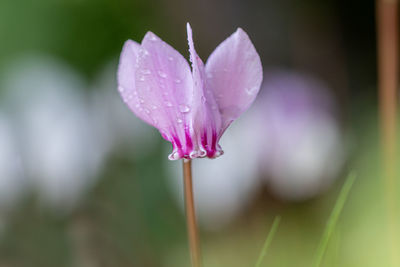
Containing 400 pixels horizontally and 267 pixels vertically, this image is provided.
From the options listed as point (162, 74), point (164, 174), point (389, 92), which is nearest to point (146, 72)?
point (162, 74)

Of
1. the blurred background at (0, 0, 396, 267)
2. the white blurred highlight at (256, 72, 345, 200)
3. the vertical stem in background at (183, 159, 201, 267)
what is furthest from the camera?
the white blurred highlight at (256, 72, 345, 200)

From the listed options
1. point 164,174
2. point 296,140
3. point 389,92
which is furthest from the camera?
point 164,174

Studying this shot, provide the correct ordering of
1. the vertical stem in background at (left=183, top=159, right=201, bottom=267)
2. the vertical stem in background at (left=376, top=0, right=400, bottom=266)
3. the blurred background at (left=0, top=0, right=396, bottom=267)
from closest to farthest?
the vertical stem in background at (left=183, top=159, right=201, bottom=267) → the vertical stem in background at (left=376, top=0, right=400, bottom=266) → the blurred background at (left=0, top=0, right=396, bottom=267)

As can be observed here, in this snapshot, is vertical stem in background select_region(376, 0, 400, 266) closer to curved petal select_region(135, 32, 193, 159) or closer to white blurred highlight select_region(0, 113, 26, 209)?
curved petal select_region(135, 32, 193, 159)

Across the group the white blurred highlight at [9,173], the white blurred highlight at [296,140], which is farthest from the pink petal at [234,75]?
the white blurred highlight at [9,173]

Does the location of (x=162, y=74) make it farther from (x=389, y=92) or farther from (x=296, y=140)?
(x=296, y=140)

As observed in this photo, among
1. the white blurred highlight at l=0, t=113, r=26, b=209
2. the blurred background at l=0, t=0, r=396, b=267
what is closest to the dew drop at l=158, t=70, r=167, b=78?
the blurred background at l=0, t=0, r=396, b=267

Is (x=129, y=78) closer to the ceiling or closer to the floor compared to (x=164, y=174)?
closer to the ceiling
